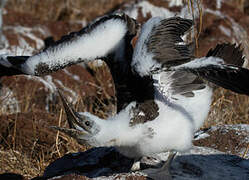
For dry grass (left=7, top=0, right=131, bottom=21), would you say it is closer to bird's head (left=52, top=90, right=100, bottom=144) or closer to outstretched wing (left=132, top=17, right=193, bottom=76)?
outstretched wing (left=132, top=17, right=193, bottom=76)

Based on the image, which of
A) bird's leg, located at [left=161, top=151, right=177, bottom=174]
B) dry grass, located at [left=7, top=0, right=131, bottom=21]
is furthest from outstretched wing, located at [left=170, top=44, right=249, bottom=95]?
dry grass, located at [left=7, top=0, right=131, bottom=21]

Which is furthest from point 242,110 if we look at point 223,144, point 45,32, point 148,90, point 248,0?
point 248,0

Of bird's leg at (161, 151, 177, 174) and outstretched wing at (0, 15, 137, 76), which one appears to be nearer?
bird's leg at (161, 151, 177, 174)

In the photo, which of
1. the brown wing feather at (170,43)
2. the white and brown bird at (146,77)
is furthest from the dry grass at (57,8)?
the brown wing feather at (170,43)

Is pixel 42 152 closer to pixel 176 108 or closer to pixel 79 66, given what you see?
pixel 176 108

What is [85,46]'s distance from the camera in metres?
3.46

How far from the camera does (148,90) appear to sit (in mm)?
3311

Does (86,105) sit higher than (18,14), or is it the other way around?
(18,14)

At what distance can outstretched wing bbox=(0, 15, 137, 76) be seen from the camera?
3.47 meters

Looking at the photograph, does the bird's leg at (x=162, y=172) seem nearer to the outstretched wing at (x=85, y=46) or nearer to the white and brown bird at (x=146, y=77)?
the white and brown bird at (x=146, y=77)

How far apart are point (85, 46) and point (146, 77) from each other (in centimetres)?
57

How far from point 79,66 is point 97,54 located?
11.4ft

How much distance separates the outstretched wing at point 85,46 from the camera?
3469mm

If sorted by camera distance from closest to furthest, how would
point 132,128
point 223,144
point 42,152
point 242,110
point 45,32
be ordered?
1. point 132,128
2. point 223,144
3. point 42,152
4. point 242,110
5. point 45,32
